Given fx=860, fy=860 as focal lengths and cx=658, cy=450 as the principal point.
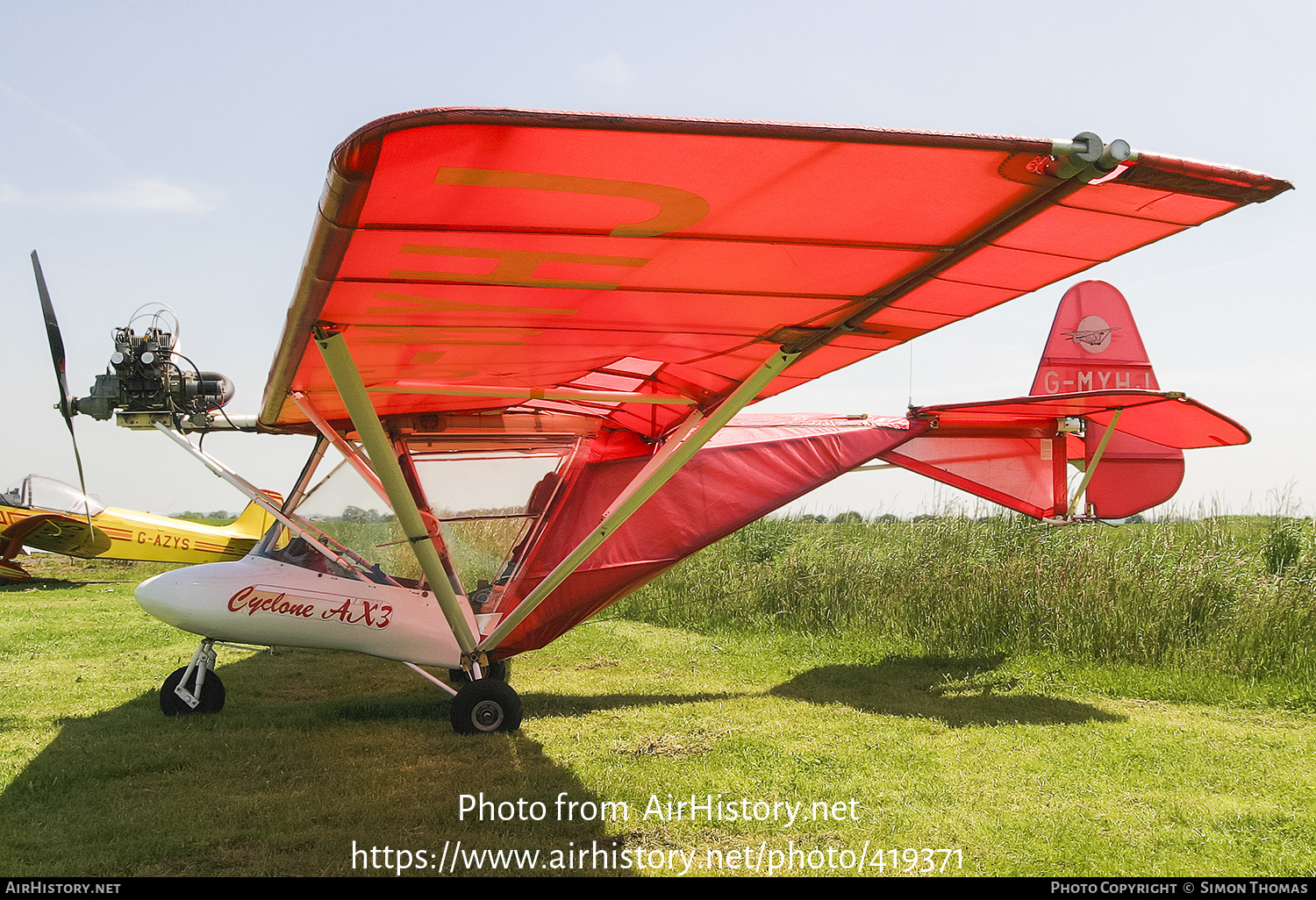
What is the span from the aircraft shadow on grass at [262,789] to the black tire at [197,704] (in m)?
0.12

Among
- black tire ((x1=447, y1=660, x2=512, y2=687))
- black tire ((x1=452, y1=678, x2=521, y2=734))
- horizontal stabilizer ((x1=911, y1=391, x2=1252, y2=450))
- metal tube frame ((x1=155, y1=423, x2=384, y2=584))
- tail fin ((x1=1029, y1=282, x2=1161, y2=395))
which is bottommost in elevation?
black tire ((x1=447, y1=660, x2=512, y2=687))

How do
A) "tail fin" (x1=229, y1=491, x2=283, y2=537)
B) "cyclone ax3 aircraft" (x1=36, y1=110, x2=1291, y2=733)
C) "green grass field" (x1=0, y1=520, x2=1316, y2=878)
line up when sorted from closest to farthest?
"cyclone ax3 aircraft" (x1=36, y1=110, x2=1291, y2=733), "green grass field" (x1=0, y1=520, x2=1316, y2=878), "tail fin" (x1=229, y1=491, x2=283, y2=537)

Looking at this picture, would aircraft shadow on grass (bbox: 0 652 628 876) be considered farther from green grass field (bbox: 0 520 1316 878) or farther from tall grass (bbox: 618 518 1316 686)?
tall grass (bbox: 618 518 1316 686)

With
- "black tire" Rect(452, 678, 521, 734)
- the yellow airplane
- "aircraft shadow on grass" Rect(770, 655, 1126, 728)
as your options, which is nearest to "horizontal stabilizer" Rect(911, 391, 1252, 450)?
"aircraft shadow on grass" Rect(770, 655, 1126, 728)

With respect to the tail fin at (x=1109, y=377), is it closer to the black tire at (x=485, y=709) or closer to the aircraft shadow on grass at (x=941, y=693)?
the aircraft shadow on grass at (x=941, y=693)

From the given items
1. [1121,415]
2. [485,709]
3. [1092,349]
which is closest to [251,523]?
[485,709]

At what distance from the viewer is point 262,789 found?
429 cm

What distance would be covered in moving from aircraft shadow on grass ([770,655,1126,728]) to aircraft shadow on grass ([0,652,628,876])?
8.72 ft

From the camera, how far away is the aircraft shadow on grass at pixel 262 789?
3541 mm

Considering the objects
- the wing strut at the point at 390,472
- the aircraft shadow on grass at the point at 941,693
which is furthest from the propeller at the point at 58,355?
the aircraft shadow on grass at the point at 941,693

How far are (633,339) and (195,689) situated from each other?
4063 mm

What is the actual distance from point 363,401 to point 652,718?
3.19 m

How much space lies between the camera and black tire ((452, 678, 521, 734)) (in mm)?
5301

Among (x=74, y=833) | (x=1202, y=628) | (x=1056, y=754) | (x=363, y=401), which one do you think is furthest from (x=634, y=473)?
(x=1202, y=628)
